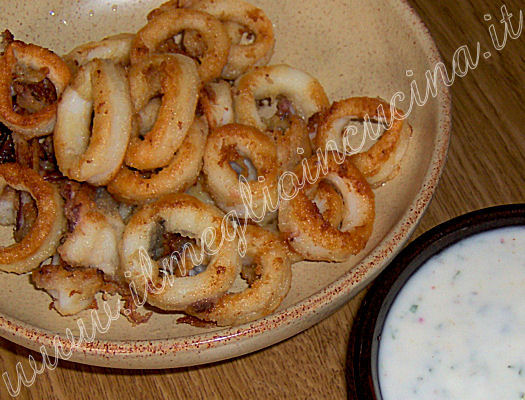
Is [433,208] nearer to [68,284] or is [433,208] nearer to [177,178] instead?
[177,178]

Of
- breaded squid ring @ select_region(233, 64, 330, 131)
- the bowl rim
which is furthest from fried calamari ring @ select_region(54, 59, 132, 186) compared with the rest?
the bowl rim

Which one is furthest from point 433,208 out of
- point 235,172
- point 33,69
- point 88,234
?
point 33,69

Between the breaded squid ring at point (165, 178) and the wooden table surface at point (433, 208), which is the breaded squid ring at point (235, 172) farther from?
the wooden table surface at point (433, 208)

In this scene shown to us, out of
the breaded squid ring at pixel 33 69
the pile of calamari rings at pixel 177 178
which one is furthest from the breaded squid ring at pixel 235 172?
the breaded squid ring at pixel 33 69

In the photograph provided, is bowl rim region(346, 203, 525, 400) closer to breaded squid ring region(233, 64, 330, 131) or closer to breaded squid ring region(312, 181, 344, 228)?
breaded squid ring region(312, 181, 344, 228)

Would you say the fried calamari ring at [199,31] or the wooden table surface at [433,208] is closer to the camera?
the wooden table surface at [433,208]
